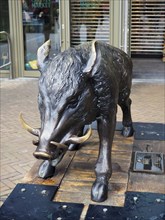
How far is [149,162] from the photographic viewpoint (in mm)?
3385

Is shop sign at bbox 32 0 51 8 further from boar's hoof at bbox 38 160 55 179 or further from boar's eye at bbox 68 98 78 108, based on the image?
boar's eye at bbox 68 98 78 108

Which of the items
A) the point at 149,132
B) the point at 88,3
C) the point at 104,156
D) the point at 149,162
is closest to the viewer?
the point at 104,156

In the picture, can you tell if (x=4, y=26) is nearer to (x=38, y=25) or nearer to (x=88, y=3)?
(x=38, y=25)

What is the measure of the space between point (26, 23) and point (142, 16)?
4287mm

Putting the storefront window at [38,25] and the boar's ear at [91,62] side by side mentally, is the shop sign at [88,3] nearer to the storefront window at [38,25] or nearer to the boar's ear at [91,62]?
the storefront window at [38,25]

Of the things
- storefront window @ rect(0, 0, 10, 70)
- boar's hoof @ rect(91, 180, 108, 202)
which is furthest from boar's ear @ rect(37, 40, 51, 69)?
storefront window @ rect(0, 0, 10, 70)

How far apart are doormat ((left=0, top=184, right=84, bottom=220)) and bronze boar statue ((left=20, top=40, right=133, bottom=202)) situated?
0.24 m

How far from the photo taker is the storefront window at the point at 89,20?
914cm

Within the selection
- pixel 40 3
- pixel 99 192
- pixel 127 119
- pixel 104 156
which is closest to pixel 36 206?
pixel 99 192

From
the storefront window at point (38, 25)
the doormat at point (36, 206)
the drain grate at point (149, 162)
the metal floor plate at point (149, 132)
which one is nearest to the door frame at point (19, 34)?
the storefront window at point (38, 25)

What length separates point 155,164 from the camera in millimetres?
3352

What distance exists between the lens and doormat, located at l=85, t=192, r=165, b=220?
2.51 m

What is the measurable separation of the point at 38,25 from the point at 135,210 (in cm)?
757

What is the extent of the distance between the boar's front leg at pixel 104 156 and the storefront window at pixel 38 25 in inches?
264
